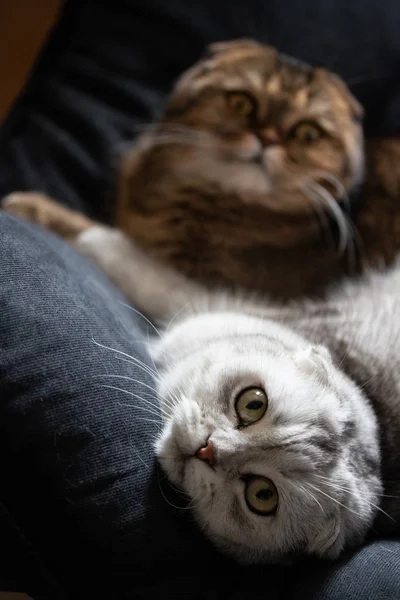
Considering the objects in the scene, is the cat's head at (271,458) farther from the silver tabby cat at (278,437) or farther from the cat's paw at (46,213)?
the cat's paw at (46,213)

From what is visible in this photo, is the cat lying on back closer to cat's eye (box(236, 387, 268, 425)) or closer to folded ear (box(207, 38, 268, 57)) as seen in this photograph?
cat's eye (box(236, 387, 268, 425))

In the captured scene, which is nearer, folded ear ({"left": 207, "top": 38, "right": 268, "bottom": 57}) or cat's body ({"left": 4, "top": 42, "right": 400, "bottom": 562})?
cat's body ({"left": 4, "top": 42, "right": 400, "bottom": 562})

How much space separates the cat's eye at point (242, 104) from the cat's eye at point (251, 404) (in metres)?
0.86

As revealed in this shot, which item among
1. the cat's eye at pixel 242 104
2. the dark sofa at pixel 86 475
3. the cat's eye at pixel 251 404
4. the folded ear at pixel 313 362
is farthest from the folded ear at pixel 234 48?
the cat's eye at pixel 251 404

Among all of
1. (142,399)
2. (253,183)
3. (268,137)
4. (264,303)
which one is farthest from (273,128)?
(142,399)

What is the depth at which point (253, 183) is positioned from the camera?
1580 millimetres

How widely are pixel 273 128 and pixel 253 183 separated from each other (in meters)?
0.15

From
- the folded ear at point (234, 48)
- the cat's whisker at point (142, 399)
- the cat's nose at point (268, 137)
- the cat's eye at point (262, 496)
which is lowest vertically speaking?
the cat's eye at point (262, 496)

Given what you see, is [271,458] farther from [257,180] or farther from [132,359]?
[257,180]

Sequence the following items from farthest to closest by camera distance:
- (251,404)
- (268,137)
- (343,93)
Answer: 1. (343,93)
2. (268,137)
3. (251,404)

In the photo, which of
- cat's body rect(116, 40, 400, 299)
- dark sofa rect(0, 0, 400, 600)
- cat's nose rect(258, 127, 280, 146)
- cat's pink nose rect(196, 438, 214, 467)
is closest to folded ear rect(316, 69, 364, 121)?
cat's body rect(116, 40, 400, 299)

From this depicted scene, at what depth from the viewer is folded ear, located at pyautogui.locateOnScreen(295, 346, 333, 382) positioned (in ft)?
3.51

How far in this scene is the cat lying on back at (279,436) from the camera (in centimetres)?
97

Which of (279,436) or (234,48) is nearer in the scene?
(279,436)
